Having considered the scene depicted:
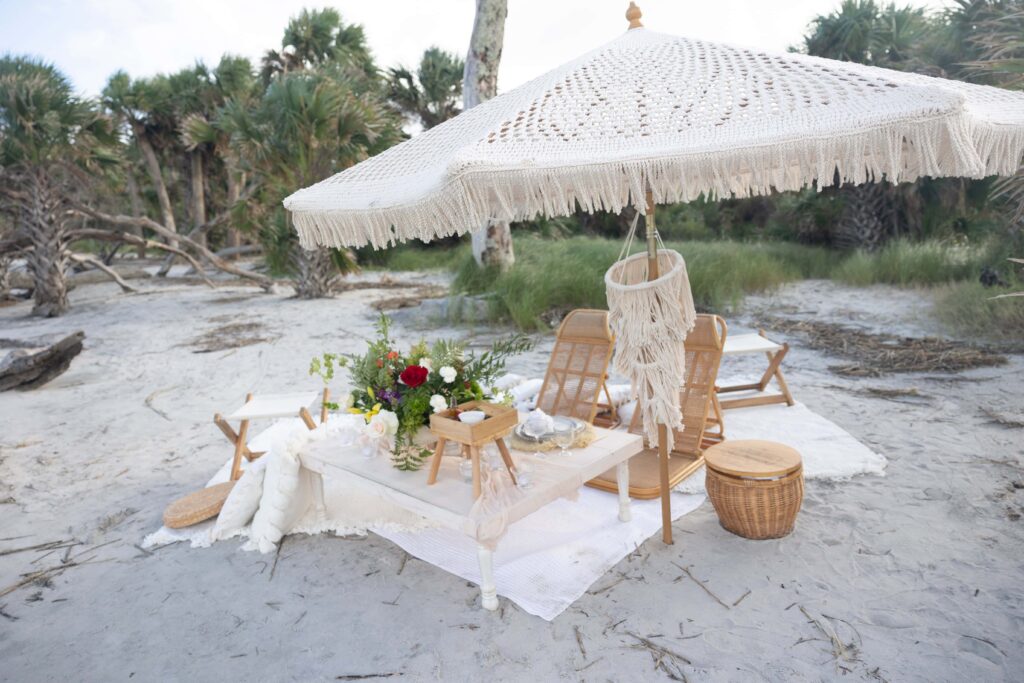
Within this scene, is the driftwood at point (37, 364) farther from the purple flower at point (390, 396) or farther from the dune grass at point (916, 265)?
the dune grass at point (916, 265)

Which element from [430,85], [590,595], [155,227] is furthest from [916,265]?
[430,85]

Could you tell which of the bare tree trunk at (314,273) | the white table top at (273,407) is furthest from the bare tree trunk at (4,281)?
the white table top at (273,407)

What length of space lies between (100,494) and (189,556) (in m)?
1.27

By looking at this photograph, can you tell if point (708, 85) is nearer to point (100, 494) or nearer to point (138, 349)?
point (100, 494)

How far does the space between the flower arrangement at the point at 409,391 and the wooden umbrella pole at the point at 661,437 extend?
2.29ft

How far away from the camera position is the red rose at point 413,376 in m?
2.76

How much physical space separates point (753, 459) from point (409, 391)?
1.62 meters

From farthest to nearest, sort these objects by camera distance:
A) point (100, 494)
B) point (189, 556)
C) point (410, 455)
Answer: point (100, 494) → point (189, 556) → point (410, 455)

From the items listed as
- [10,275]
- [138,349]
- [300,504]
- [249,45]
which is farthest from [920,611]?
[249,45]

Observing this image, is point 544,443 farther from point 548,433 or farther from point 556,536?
point 556,536

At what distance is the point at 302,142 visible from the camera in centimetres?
1088

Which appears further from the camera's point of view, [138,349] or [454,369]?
[138,349]

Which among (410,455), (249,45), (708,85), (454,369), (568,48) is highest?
(249,45)

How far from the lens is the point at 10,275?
46.4 ft
